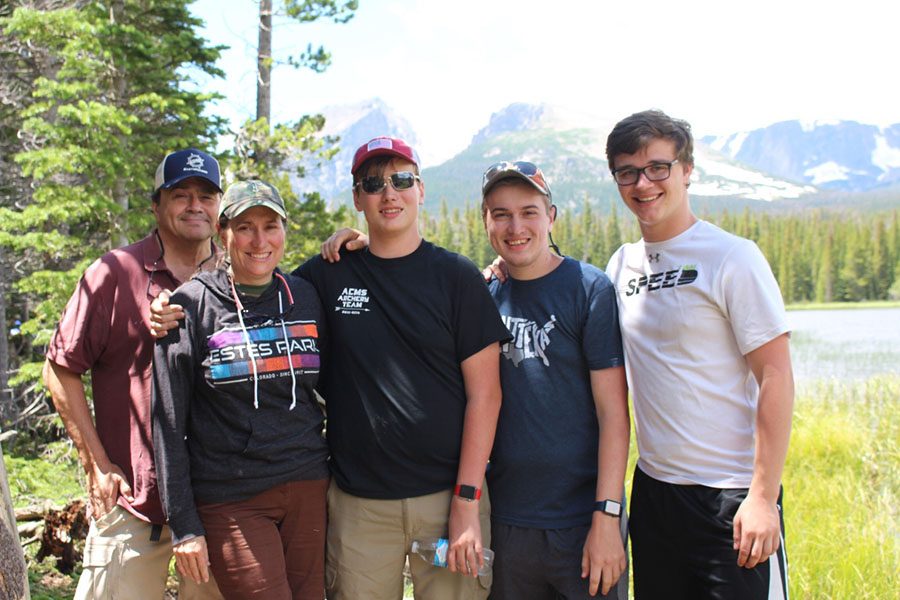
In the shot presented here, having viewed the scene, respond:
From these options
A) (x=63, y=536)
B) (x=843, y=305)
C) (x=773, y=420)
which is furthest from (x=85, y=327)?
(x=843, y=305)

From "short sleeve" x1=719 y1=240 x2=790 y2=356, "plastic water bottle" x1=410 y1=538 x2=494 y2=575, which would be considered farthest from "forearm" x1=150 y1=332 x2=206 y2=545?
"short sleeve" x1=719 y1=240 x2=790 y2=356

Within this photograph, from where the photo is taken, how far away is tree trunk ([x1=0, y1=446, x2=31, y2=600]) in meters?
2.06

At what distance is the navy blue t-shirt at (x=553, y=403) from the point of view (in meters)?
2.73

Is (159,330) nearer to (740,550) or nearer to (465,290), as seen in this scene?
(465,290)

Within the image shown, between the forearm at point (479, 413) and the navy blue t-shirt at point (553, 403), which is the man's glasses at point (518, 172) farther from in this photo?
the forearm at point (479, 413)

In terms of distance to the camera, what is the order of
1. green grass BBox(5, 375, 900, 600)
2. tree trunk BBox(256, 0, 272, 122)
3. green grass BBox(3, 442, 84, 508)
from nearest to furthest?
green grass BBox(5, 375, 900, 600)
green grass BBox(3, 442, 84, 508)
tree trunk BBox(256, 0, 272, 122)

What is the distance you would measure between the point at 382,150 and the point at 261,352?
955 mm

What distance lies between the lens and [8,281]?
14.1 m

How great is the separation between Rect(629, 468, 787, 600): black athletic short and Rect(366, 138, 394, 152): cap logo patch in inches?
69.2

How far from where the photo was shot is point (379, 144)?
280cm

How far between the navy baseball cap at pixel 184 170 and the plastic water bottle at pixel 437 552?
1820 mm

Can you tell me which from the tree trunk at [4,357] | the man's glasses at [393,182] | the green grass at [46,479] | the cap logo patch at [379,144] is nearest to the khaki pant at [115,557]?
the man's glasses at [393,182]

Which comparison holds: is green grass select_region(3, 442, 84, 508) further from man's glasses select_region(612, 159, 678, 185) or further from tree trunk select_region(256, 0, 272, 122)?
tree trunk select_region(256, 0, 272, 122)

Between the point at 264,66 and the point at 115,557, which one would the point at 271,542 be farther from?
the point at 264,66
